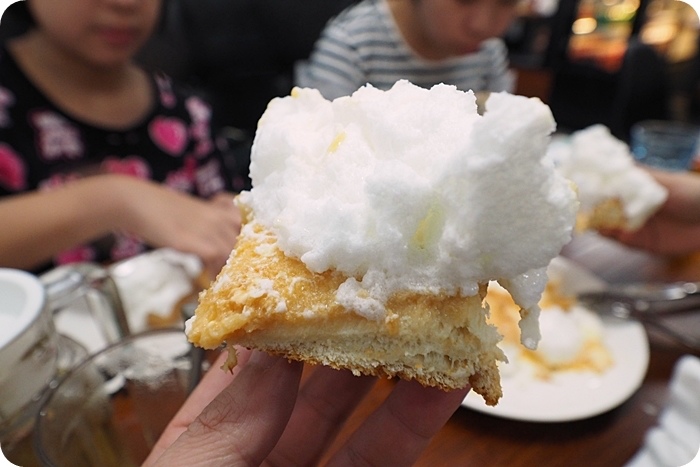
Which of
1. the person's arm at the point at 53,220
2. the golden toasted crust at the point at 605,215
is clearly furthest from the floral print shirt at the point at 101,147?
the golden toasted crust at the point at 605,215

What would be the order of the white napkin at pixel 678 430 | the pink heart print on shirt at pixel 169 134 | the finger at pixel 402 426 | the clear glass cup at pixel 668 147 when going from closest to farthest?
1. the finger at pixel 402 426
2. the white napkin at pixel 678 430
3. the pink heart print on shirt at pixel 169 134
4. the clear glass cup at pixel 668 147

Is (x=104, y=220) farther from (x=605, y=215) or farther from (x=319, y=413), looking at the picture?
(x=605, y=215)

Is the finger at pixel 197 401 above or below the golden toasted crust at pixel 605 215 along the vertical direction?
above

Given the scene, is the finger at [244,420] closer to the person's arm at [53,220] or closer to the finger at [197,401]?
the finger at [197,401]

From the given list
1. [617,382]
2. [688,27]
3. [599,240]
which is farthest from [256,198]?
[688,27]

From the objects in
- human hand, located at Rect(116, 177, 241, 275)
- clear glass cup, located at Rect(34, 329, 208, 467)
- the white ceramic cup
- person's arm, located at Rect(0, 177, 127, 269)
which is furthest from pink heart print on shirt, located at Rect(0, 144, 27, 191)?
clear glass cup, located at Rect(34, 329, 208, 467)

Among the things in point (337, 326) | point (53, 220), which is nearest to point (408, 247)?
point (337, 326)

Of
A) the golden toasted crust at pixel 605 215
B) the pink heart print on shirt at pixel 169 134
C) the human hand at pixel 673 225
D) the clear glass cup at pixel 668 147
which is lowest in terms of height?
the clear glass cup at pixel 668 147

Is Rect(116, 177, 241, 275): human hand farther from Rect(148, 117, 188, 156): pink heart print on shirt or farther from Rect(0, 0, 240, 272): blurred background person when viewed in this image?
Rect(148, 117, 188, 156): pink heart print on shirt
